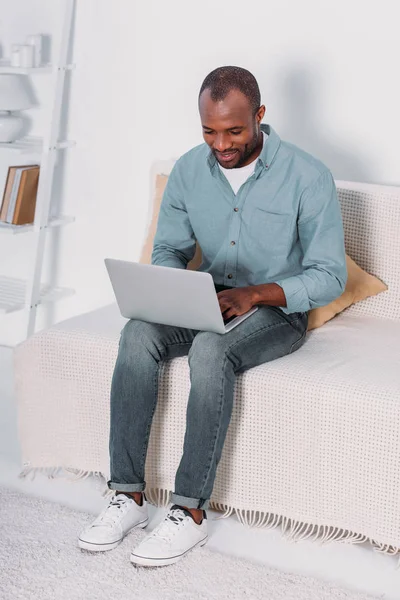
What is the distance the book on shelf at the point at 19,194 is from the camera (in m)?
3.24

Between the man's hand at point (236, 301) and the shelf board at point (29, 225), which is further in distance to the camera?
the shelf board at point (29, 225)

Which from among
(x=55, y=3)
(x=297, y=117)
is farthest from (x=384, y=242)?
(x=55, y=3)

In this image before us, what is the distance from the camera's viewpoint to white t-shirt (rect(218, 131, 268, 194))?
2320mm

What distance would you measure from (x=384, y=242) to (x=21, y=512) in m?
1.18

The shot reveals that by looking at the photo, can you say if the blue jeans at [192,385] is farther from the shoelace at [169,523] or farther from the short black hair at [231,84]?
the short black hair at [231,84]

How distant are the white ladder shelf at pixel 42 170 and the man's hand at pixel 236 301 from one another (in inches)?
49.6

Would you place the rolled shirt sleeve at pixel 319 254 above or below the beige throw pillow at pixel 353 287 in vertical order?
above

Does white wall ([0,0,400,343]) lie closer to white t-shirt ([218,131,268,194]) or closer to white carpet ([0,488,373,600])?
white t-shirt ([218,131,268,194])

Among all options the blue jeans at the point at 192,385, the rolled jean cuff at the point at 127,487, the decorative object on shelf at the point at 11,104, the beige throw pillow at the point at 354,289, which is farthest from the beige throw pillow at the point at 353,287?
the decorative object on shelf at the point at 11,104

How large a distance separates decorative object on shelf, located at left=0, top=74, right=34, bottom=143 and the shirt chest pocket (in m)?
1.21

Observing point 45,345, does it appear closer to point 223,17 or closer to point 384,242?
point 384,242

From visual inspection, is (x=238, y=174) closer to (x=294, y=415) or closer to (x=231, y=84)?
(x=231, y=84)

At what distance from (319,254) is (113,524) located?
763 mm

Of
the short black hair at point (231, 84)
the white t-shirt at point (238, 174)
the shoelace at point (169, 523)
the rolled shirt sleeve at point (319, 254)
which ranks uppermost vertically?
the short black hair at point (231, 84)
